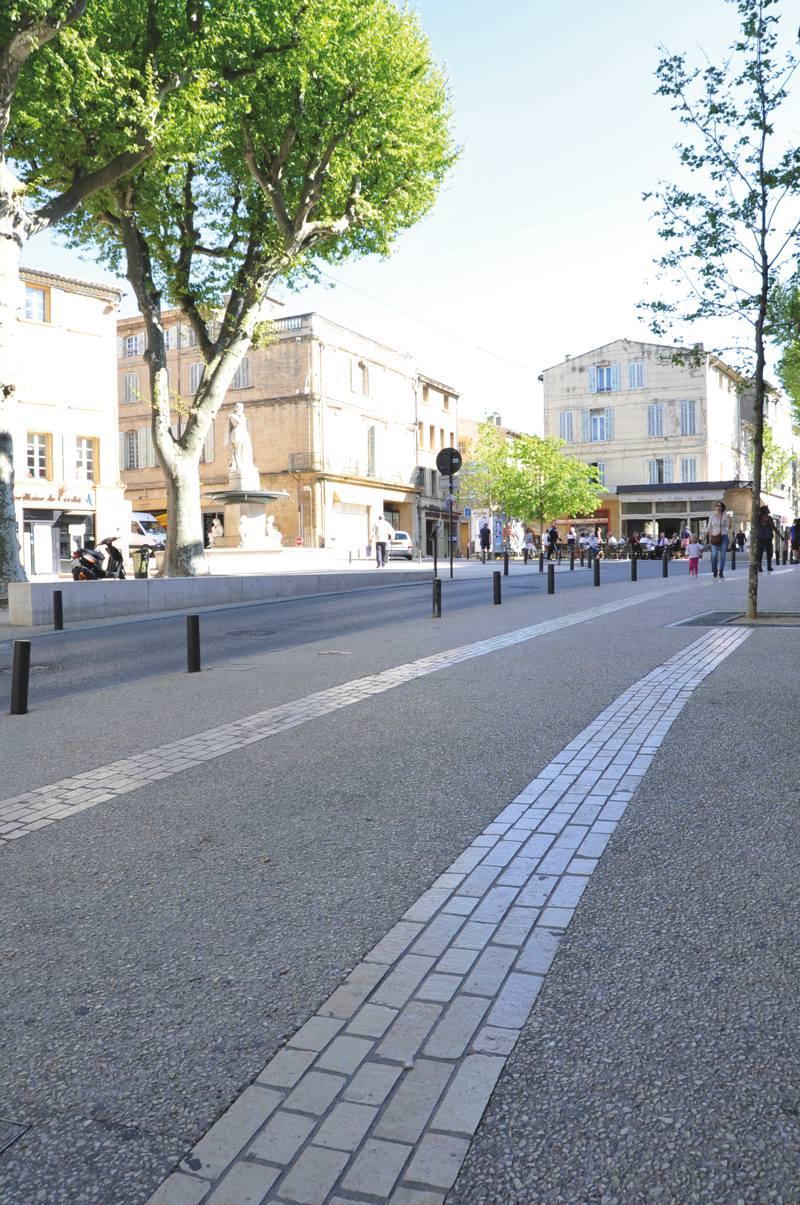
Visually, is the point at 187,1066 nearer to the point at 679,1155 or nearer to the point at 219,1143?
the point at 219,1143

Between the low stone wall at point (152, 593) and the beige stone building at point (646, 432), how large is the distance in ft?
131

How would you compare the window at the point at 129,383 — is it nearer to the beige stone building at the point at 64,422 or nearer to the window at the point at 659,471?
the beige stone building at the point at 64,422

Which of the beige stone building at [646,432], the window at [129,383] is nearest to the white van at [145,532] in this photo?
the window at [129,383]

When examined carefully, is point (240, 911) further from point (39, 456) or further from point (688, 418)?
point (688, 418)

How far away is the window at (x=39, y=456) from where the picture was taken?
124 ft

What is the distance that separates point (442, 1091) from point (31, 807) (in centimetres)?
330

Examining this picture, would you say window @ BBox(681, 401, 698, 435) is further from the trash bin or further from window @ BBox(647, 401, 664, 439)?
the trash bin

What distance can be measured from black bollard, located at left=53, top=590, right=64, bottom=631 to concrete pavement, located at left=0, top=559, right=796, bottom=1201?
325 inches

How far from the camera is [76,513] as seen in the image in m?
38.6

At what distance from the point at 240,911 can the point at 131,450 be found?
57.6m

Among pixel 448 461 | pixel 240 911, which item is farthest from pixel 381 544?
pixel 240 911

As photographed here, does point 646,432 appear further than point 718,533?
Yes

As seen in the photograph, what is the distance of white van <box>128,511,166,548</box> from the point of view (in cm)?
3672

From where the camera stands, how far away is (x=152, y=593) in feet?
62.4
